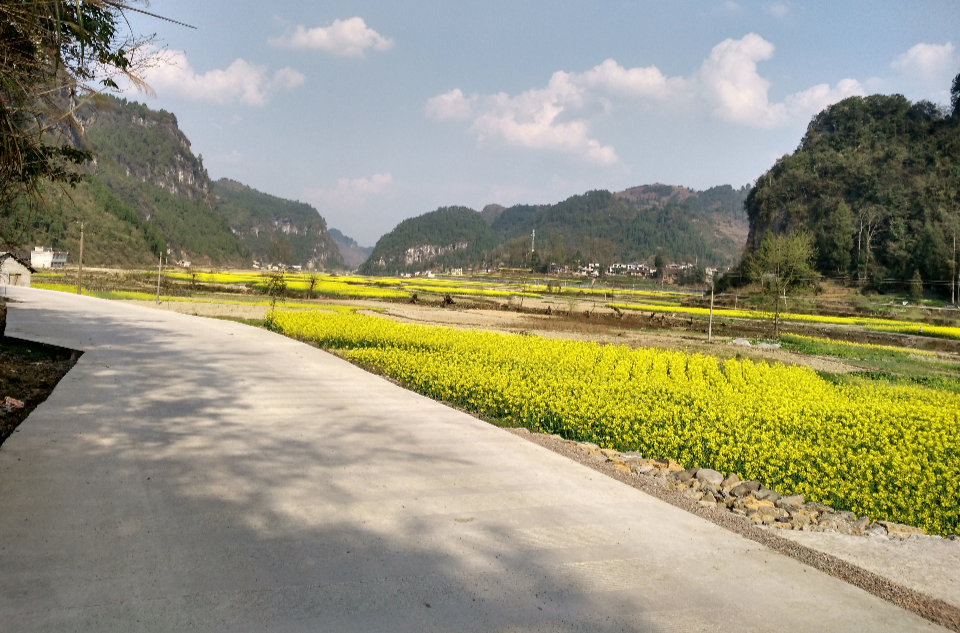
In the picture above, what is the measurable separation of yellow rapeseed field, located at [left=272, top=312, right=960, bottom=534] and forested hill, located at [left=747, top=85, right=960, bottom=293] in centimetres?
5361

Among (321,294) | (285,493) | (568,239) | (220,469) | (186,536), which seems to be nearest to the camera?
(186,536)

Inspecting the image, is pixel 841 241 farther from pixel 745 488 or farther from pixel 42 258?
pixel 42 258

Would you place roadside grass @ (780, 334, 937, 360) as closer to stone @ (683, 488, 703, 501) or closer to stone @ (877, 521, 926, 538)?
stone @ (877, 521, 926, 538)

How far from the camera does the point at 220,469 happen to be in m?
5.35

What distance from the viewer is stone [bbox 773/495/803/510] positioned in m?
5.84

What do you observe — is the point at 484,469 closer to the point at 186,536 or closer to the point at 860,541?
the point at 186,536

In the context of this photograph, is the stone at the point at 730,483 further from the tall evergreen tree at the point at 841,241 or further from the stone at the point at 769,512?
the tall evergreen tree at the point at 841,241

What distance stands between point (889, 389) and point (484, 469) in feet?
36.1

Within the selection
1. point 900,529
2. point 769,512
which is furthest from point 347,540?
point 900,529

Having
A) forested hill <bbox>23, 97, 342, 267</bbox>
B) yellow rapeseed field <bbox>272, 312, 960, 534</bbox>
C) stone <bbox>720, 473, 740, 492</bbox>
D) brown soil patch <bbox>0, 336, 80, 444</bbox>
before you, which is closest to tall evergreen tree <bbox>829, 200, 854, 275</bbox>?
yellow rapeseed field <bbox>272, 312, 960, 534</bbox>

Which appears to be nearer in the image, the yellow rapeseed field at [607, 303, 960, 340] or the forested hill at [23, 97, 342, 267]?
the yellow rapeseed field at [607, 303, 960, 340]

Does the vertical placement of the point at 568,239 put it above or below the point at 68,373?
above

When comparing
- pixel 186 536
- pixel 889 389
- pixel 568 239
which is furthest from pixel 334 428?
pixel 568 239

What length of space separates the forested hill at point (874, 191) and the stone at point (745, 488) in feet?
192
